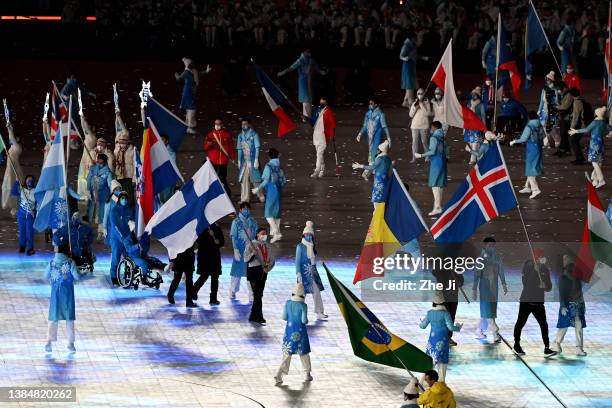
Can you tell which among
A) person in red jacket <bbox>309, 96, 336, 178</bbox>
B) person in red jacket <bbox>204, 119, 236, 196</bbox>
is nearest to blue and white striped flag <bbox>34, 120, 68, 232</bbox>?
person in red jacket <bbox>204, 119, 236, 196</bbox>

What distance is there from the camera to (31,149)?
1651 inches

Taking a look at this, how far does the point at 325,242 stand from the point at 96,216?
14.8 ft

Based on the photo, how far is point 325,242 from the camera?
32156 millimetres

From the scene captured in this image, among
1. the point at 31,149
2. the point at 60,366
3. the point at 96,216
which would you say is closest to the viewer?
the point at 60,366

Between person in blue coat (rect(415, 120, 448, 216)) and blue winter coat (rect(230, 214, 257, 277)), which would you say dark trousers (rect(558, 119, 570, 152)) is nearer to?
person in blue coat (rect(415, 120, 448, 216))

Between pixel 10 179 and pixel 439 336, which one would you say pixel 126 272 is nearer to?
pixel 439 336

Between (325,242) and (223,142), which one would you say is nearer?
(325,242)

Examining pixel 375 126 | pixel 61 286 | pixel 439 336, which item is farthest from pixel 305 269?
pixel 375 126

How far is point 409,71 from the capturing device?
47.2 metres

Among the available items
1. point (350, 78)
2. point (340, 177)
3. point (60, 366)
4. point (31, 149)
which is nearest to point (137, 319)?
point (60, 366)

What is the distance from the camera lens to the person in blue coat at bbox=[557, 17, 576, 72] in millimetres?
48312

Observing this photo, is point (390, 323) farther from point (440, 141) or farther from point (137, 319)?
point (440, 141)

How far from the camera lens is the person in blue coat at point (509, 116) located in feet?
133

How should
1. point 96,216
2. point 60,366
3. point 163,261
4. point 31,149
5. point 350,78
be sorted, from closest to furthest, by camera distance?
point 60,366 < point 163,261 < point 96,216 < point 31,149 < point 350,78
